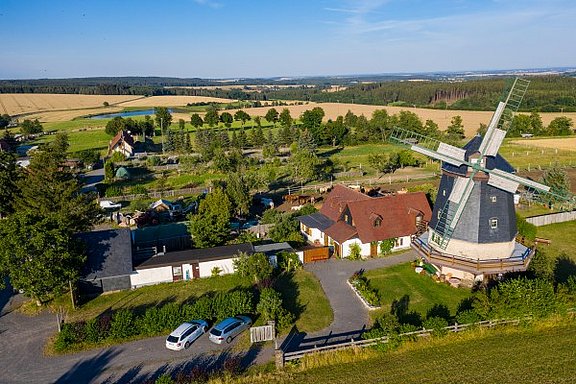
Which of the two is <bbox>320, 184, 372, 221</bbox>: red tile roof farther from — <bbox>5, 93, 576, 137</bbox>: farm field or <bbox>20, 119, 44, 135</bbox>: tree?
<bbox>20, 119, 44, 135</bbox>: tree

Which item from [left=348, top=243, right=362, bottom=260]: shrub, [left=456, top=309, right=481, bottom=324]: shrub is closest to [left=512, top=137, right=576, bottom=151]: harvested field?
[left=348, top=243, right=362, bottom=260]: shrub

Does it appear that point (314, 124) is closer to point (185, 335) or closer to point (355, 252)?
point (355, 252)

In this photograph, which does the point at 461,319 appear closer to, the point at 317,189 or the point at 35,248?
the point at 35,248

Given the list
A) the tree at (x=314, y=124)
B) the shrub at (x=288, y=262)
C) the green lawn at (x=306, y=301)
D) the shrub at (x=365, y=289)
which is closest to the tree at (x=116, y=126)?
the tree at (x=314, y=124)

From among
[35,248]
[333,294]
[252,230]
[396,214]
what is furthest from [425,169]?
[35,248]

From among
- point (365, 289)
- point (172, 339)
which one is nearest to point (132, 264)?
point (172, 339)
